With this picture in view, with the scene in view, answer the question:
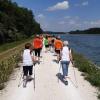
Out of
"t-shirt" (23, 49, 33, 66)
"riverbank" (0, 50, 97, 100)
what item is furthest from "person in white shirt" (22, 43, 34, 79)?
"riverbank" (0, 50, 97, 100)

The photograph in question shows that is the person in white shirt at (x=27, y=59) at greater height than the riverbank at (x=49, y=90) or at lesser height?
greater

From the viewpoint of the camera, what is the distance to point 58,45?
25.5m

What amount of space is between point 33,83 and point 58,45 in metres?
9.73

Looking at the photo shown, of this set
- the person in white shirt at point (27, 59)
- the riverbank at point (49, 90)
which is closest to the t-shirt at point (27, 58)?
the person in white shirt at point (27, 59)

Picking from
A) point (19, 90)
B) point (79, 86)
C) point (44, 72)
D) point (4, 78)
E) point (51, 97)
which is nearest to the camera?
point (51, 97)

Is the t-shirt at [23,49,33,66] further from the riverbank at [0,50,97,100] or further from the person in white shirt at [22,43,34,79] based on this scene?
the riverbank at [0,50,97,100]

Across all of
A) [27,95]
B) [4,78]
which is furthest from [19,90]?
[4,78]

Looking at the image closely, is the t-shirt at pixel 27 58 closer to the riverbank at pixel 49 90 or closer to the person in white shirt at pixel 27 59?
the person in white shirt at pixel 27 59

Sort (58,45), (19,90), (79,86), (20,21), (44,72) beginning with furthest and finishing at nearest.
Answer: (20,21), (58,45), (44,72), (79,86), (19,90)

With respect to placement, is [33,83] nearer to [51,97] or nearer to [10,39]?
[51,97]

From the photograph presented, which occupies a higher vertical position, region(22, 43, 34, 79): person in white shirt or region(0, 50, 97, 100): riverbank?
region(22, 43, 34, 79): person in white shirt

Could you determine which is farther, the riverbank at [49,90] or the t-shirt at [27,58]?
the t-shirt at [27,58]

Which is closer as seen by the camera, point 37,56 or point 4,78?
point 4,78

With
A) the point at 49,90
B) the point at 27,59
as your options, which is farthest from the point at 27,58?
the point at 49,90
